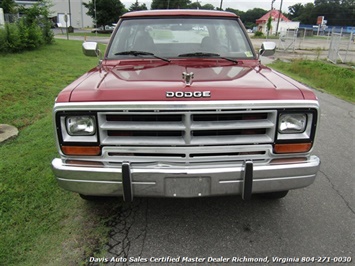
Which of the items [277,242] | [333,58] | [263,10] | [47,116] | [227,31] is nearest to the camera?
[277,242]

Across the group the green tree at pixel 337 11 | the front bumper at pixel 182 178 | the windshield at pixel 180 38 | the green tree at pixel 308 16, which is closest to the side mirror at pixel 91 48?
the windshield at pixel 180 38

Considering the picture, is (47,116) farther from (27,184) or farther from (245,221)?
(245,221)

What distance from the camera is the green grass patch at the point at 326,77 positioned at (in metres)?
9.66

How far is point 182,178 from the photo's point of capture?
2.31 metres

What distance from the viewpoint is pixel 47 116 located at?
19.6 ft

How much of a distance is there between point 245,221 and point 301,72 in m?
11.6

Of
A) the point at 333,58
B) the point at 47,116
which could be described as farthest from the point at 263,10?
the point at 47,116

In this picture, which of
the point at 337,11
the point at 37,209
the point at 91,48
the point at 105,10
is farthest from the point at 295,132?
the point at 337,11

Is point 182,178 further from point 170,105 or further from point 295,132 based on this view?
point 295,132

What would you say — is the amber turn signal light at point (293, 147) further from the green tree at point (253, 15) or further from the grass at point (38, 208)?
the green tree at point (253, 15)

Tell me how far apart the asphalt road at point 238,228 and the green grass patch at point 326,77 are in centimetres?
641

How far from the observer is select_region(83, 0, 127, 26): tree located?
46469mm

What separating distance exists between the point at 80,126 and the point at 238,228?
64.2 inches

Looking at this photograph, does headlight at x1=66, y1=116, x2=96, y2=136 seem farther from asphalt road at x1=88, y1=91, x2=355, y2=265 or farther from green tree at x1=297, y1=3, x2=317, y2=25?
green tree at x1=297, y1=3, x2=317, y2=25
